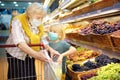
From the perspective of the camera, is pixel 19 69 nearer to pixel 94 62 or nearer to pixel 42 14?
pixel 42 14

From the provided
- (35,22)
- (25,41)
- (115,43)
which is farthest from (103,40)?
(25,41)

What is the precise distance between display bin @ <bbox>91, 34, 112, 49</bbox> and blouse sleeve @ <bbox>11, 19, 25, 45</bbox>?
0.96 metres

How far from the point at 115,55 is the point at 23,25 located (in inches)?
59.0

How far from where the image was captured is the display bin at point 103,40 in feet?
8.18

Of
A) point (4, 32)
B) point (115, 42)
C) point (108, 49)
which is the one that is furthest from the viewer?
point (4, 32)

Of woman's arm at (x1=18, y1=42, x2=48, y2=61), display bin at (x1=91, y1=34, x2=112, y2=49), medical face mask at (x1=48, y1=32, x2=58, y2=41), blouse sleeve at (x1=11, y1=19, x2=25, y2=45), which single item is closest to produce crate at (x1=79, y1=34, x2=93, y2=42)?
display bin at (x1=91, y1=34, x2=112, y2=49)

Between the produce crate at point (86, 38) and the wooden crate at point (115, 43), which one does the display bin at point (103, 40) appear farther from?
the produce crate at point (86, 38)

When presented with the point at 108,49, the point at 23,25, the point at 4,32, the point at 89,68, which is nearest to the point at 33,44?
the point at 23,25

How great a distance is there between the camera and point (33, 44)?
11.9ft

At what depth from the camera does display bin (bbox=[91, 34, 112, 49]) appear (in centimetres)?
249

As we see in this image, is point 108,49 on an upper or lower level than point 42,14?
lower

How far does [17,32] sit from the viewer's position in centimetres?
333

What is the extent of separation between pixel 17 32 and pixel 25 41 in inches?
11.3

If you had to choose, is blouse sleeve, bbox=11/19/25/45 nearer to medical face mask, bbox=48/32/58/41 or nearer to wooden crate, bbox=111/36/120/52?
medical face mask, bbox=48/32/58/41
